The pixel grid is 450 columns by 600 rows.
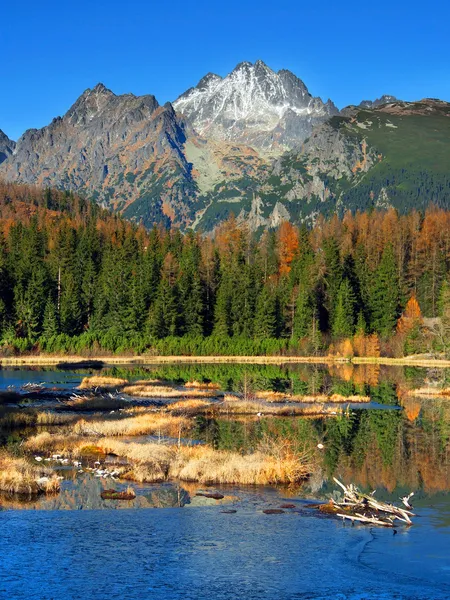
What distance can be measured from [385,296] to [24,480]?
119537 millimetres

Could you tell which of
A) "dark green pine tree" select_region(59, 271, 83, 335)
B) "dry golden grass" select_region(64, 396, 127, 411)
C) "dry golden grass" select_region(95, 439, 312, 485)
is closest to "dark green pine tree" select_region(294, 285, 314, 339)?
"dark green pine tree" select_region(59, 271, 83, 335)

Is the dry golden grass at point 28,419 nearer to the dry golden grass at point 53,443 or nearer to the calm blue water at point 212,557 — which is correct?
the dry golden grass at point 53,443

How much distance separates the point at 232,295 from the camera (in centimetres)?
14425

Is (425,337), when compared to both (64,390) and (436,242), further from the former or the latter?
(64,390)

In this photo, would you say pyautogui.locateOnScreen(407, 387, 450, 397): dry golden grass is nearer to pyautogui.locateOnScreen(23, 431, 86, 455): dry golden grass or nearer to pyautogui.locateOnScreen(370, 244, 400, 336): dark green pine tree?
pyautogui.locateOnScreen(23, 431, 86, 455): dry golden grass

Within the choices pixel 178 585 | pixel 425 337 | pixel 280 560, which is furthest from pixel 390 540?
pixel 425 337

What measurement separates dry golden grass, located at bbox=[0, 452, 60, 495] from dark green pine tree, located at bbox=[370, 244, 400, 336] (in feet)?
371

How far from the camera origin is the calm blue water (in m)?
20.4

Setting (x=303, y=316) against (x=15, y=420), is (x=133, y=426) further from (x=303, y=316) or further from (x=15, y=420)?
(x=303, y=316)

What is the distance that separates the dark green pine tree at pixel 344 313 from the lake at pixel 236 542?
93465 mm

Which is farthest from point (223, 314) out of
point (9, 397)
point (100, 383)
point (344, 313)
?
point (9, 397)

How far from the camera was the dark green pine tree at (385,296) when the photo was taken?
5581 inches

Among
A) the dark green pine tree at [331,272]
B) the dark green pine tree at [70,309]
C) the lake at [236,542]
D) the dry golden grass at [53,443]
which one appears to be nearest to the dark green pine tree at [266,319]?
the dark green pine tree at [331,272]

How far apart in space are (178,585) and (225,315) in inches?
4701
